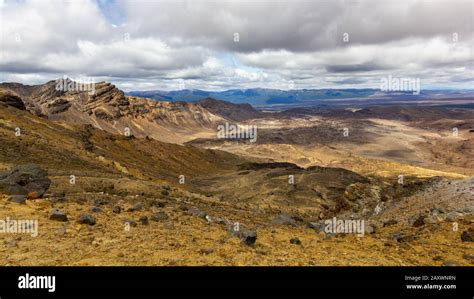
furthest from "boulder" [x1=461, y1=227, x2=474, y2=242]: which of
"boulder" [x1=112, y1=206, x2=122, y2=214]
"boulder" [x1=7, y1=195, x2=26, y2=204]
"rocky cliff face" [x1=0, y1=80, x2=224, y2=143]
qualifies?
"rocky cliff face" [x1=0, y1=80, x2=224, y2=143]

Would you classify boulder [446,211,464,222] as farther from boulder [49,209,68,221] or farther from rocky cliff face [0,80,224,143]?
rocky cliff face [0,80,224,143]

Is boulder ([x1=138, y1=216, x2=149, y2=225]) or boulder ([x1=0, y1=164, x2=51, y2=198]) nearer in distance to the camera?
boulder ([x1=138, y1=216, x2=149, y2=225])

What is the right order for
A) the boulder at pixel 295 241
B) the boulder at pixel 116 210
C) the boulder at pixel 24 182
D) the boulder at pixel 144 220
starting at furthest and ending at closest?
the boulder at pixel 24 182
the boulder at pixel 116 210
the boulder at pixel 144 220
the boulder at pixel 295 241

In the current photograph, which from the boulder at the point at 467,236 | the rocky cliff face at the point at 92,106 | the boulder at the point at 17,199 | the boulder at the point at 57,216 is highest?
the rocky cliff face at the point at 92,106

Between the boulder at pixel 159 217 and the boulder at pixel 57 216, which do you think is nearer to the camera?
the boulder at pixel 57 216

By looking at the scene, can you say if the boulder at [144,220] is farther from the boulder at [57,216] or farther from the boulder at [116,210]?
the boulder at [57,216]

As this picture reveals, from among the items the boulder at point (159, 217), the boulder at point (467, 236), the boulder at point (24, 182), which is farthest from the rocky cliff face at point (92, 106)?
the boulder at point (467, 236)

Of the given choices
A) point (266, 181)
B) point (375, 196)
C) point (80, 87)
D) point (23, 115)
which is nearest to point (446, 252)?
point (375, 196)

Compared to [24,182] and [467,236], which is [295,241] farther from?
[24,182]

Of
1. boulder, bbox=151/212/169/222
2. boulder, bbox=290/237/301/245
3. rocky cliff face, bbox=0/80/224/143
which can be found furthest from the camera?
rocky cliff face, bbox=0/80/224/143

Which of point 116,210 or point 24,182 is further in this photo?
point 24,182

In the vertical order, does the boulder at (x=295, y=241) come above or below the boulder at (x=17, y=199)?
below

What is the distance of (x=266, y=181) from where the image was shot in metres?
48.8

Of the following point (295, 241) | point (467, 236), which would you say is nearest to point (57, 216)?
point (295, 241)
